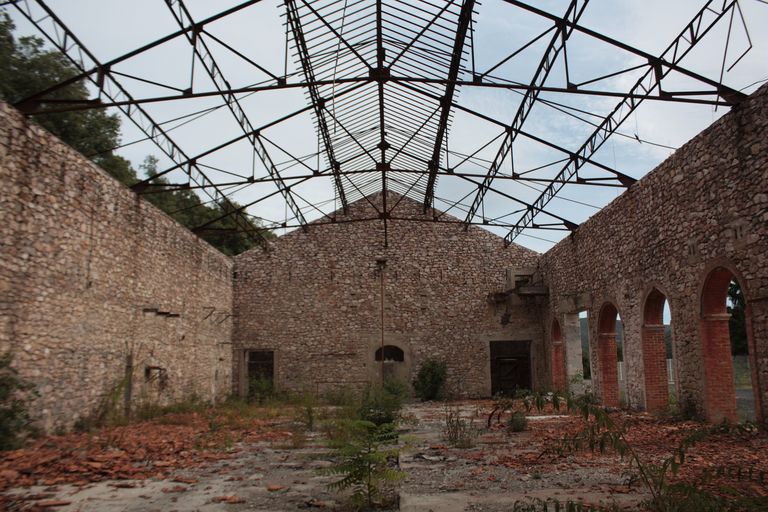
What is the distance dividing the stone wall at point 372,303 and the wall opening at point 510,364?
40 centimetres

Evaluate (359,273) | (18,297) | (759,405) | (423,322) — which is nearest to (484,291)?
(423,322)

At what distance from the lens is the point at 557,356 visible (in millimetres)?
19234

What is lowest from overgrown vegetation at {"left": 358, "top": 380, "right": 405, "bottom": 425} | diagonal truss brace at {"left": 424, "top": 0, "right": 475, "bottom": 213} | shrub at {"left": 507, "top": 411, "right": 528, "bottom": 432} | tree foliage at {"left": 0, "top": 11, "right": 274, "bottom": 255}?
shrub at {"left": 507, "top": 411, "right": 528, "bottom": 432}

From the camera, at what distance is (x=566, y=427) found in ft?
34.7

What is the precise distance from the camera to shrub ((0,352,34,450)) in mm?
7930

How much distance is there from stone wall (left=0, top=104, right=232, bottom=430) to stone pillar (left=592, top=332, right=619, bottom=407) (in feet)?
35.3

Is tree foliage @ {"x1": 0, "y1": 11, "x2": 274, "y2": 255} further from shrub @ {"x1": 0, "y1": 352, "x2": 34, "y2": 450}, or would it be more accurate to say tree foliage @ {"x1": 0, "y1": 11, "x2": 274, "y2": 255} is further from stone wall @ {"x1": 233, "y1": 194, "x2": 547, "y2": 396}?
shrub @ {"x1": 0, "y1": 352, "x2": 34, "y2": 450}

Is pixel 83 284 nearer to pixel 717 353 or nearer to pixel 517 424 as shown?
pixel 517 424

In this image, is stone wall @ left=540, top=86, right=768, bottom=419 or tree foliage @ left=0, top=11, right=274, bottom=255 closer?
stone wall @ left=540, top=86, right=768, bottom=419

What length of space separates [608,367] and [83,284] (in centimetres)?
1209

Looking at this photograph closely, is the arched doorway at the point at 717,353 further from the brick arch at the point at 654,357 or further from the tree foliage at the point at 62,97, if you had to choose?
the tree foliage at the point at 62,97

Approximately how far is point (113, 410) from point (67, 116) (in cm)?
1309

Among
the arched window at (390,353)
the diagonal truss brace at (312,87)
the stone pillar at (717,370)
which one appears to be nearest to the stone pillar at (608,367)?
the stone pillar at (717,370)

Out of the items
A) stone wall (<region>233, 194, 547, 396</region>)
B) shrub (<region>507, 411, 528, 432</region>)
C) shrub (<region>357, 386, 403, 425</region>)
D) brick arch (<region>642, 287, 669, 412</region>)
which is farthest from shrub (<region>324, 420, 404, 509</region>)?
stone wall (<region>233, 194, 547, 396</region>)
